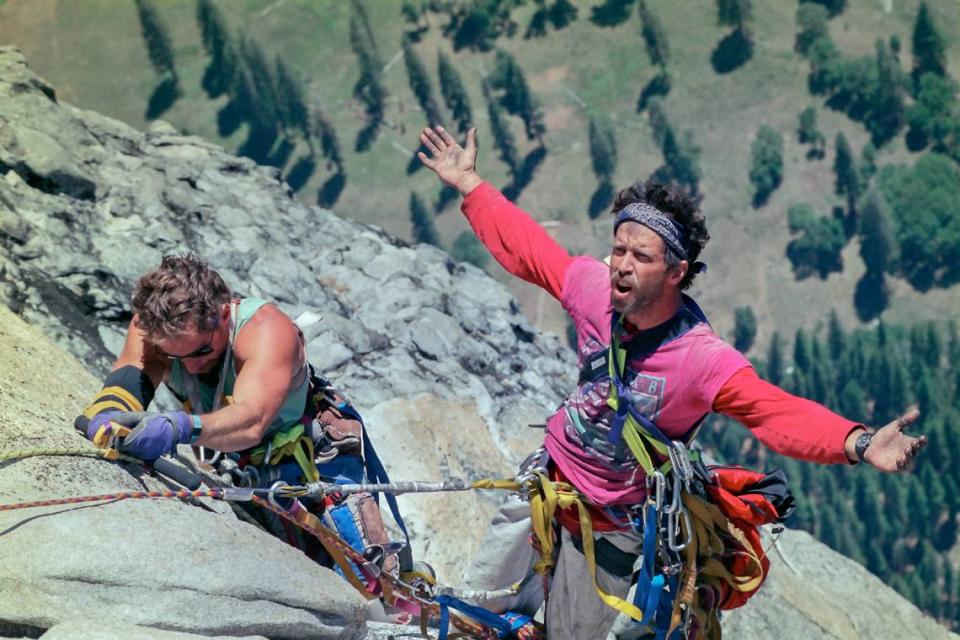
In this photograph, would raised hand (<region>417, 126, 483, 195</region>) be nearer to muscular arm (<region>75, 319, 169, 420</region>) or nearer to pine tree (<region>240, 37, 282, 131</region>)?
muscular arm (<region>75, 319, 169, 420</region>)

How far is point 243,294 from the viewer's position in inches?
570

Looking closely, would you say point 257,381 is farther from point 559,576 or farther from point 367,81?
point 367,81

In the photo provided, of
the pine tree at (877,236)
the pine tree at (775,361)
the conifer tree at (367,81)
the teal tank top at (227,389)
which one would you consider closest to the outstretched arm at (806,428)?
the teal tank top at (227,389)

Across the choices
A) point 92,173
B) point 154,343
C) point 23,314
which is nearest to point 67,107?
point 92,173

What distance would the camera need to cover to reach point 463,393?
13742mm

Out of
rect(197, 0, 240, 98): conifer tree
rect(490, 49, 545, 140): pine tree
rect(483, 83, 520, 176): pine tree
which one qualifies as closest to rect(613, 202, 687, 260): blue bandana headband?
Result: rect(483, 83, 520, 176): pine tree

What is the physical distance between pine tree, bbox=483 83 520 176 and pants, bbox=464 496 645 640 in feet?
407

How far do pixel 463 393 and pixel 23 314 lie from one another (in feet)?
16.0

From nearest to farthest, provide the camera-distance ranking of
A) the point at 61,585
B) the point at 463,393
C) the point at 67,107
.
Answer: the point at 61,585 → the point at 463,393 → the point at 67,107

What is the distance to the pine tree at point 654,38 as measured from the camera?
5404 inches

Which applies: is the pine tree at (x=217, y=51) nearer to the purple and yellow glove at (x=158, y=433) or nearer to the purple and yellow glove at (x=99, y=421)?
the purple and yellow glove at (x=99, y=421)

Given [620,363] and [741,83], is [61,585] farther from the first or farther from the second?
[741,83]

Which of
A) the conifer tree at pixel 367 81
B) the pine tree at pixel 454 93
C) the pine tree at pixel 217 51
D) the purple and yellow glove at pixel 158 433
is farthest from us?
the pine tree at pixel 217 51

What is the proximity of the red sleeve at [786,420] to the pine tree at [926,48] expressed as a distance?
478 feet
